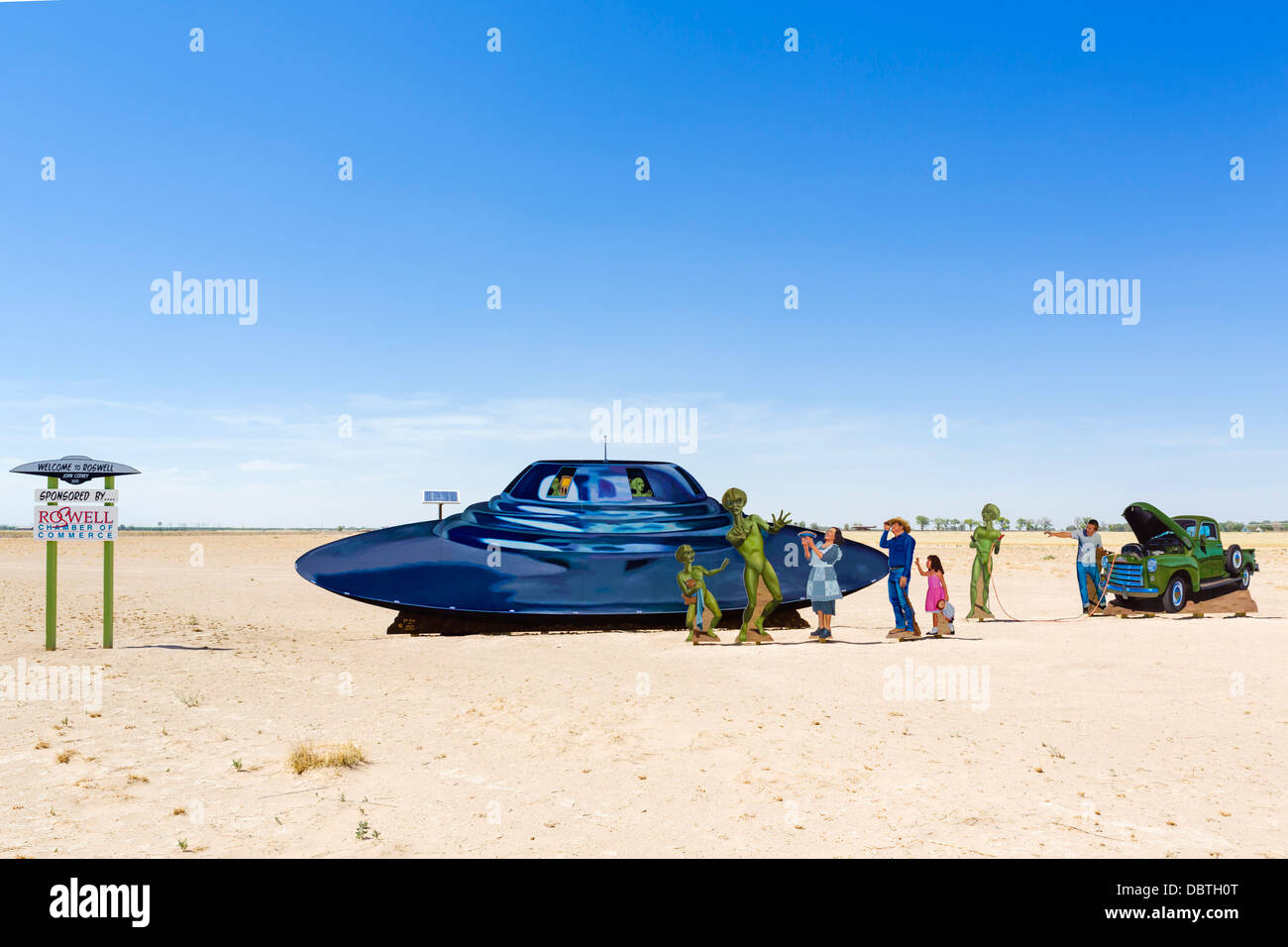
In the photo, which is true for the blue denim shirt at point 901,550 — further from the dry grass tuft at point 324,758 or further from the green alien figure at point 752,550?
the dry grass tuft at point 324,758

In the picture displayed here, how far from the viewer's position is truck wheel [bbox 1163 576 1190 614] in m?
18.0

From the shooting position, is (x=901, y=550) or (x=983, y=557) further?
(x=983, y=557)

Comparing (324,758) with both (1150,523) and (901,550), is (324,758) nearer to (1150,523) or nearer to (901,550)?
(901,550)

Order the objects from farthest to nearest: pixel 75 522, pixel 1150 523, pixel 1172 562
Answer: pixel 1150 523 → pixel 1172 562 → pixel 75 522

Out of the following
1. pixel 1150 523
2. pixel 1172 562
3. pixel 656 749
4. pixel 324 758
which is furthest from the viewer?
pixel 1150 523

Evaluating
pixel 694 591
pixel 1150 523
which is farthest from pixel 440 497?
pixel 1150 523

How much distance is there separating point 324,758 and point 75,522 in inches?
377

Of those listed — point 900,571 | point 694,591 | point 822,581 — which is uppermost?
point 900,571

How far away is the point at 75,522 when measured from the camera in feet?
44.4

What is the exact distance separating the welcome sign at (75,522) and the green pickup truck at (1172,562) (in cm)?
2096

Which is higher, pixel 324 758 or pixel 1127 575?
pixel 1127 575

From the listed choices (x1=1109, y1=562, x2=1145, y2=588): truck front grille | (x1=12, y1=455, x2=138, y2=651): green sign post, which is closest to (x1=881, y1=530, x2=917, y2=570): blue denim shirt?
(x1=1109, y1=562, x2=1145, y2=588): truck front grille

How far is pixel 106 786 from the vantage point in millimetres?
6715

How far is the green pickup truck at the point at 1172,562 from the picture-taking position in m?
18.0
